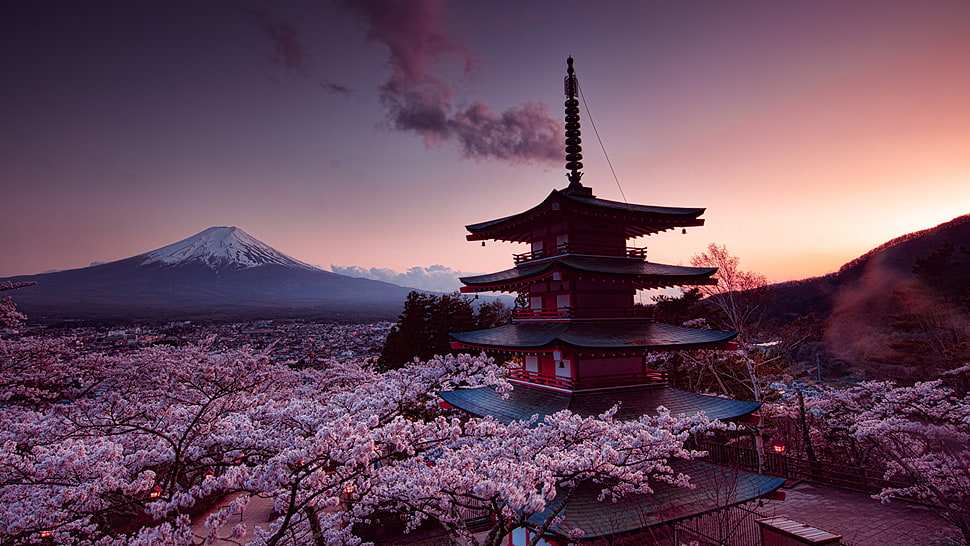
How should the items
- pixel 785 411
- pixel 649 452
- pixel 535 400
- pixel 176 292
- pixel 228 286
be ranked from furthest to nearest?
pixel 228 286 → pixel 176 292 → pixel 785 411 → pixel 535 400 → pixel 649 452

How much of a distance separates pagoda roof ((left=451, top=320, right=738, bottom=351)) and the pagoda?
4 centimetres

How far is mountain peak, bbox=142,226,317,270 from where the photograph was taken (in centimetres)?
12406

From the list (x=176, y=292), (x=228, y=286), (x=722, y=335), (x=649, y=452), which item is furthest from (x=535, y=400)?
(x=228, y=286)

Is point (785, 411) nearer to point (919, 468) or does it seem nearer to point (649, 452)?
point (919, 468)

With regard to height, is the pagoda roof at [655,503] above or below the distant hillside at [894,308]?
below

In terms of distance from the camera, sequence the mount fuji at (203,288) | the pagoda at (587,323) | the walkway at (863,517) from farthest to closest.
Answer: the mount fuji at (203,288) → the pagoda at (587,323) → the walkway at (863,517)

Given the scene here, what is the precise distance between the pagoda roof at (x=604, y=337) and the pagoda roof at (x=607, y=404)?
1595mm

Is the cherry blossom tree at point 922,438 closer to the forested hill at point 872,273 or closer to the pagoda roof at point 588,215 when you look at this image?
the pagoda roof at point 588,215

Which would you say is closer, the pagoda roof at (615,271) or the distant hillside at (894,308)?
the pagoda roof at (615,271)

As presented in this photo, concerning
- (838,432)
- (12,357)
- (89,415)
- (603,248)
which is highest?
(603,248)

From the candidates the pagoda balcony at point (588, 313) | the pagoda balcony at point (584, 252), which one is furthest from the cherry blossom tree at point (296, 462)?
the pagoda balcony at point (584, 252)

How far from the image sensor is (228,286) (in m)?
124

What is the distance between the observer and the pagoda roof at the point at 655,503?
877 cm

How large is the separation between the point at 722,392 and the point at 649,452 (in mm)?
18724
